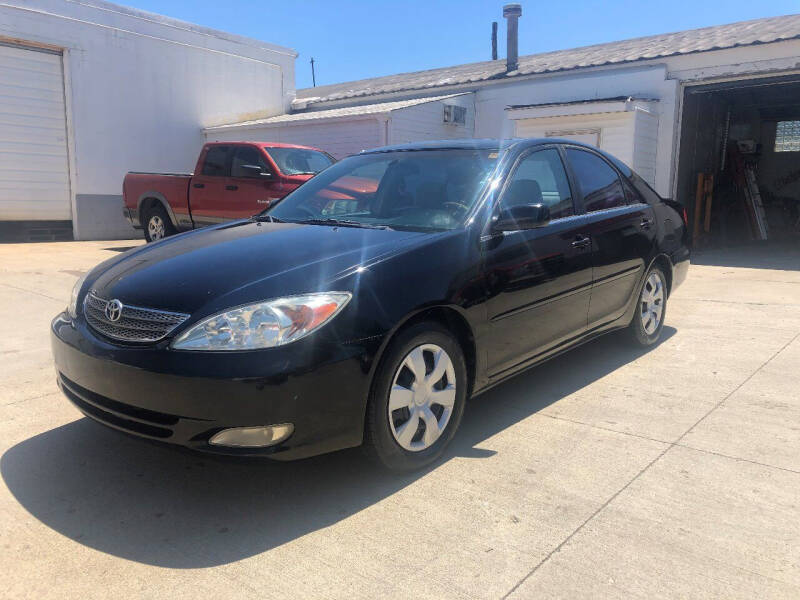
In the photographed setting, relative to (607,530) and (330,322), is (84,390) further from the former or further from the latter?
(607,530)

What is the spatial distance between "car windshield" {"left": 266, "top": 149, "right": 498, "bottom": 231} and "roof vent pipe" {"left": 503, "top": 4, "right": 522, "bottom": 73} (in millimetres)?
12308

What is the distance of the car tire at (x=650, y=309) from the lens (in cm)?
489

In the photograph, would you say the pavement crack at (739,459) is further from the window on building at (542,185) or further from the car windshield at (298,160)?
the car windshield at (298,160)

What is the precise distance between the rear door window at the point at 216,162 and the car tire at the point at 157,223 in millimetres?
1306

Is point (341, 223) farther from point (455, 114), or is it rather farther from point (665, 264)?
point (455, 114)

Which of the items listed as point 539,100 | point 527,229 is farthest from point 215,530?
point 539,100

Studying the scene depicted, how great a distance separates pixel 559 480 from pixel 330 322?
1313 millimetres

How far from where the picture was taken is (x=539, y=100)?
13.8 meters

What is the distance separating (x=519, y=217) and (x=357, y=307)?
3.92 feet

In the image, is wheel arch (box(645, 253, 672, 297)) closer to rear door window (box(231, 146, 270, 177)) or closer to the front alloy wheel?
rear door window (box(231, 146, 270, 177))

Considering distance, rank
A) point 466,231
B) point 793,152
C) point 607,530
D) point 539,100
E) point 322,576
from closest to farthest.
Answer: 1. point 322,576
2. point 607,530
3. point 466,231
4. point 539,100
5. point 793,152

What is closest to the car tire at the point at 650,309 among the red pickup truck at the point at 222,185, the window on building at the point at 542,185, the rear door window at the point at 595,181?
the rear door window at the point at 595,181

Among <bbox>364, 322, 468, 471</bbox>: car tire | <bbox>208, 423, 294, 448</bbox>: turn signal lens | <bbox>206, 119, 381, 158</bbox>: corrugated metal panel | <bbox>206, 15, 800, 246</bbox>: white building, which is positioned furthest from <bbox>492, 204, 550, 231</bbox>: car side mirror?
<bbox>206, 119, 381, 158</bbox>: corrugated metal panel

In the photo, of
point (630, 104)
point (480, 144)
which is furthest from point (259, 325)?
point (630, 104)
